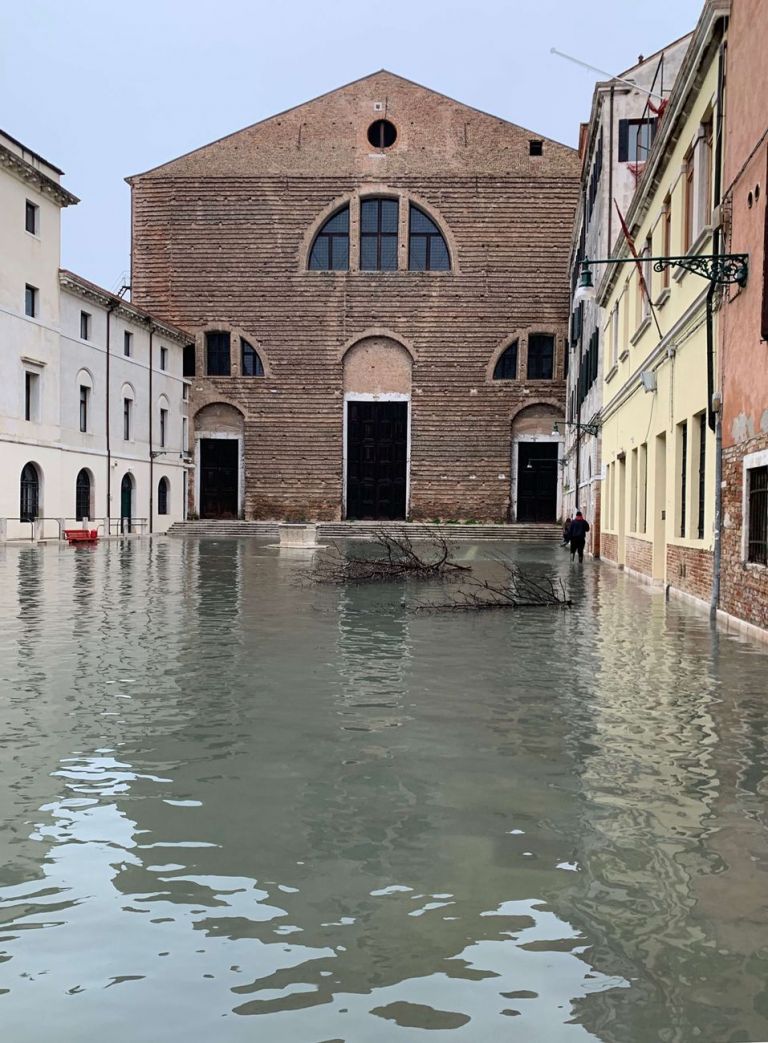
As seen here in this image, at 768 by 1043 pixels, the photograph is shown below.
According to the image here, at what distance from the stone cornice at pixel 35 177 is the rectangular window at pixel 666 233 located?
21.0 metres

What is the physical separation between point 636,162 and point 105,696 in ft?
71.8

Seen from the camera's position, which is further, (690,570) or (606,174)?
(606,174)

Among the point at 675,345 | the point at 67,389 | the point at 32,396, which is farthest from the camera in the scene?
the point at 67,389

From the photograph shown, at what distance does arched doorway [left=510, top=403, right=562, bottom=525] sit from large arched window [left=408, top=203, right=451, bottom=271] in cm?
Answer: 745

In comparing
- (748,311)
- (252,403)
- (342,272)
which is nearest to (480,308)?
(342,272)

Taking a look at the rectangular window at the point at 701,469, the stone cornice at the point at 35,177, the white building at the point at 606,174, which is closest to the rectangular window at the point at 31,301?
the stone cornice at the point at 35,177

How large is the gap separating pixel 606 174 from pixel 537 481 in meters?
19.6

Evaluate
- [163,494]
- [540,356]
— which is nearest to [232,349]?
[163,494]

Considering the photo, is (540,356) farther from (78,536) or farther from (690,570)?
(690,570)

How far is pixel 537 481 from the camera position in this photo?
4362cm

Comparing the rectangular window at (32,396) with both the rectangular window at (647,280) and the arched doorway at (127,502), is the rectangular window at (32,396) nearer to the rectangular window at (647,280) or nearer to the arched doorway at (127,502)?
the arched doorway at (127,502)

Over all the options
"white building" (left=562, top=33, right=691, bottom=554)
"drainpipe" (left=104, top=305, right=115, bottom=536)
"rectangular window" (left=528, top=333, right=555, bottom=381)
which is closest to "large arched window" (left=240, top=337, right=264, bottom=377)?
"drainpipe" (left=104, top=305, right=115, bottom=536)

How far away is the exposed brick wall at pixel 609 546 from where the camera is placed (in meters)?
22.7

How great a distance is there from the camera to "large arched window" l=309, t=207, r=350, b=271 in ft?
145
